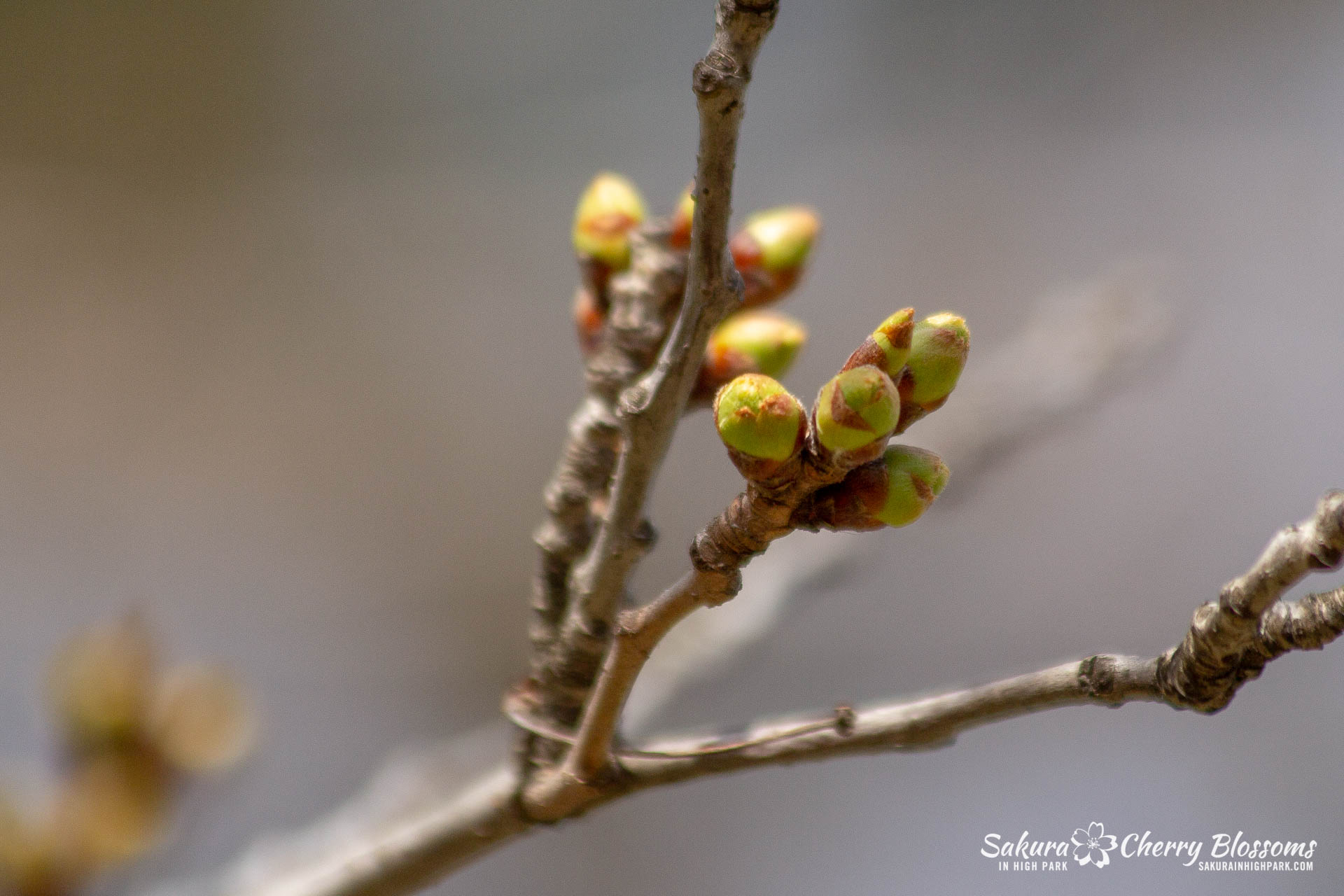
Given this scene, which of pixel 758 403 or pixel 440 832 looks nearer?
pixel 758 403

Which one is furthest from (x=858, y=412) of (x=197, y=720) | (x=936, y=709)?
(x=197, y=720)

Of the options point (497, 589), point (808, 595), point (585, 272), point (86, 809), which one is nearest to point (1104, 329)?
point (808, 595)

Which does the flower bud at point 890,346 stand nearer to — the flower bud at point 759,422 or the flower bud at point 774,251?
the flower bud at point 759,422

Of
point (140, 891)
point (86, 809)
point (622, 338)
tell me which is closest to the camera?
point (622, 338)

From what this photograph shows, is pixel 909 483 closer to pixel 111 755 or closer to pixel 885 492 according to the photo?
pixel 885 492

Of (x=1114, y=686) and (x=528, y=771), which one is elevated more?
(x=1114, y=686)

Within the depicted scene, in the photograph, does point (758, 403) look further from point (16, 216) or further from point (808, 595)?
point (16, 216)

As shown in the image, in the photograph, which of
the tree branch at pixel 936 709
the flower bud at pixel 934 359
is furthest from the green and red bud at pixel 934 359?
the tree branch at pixel 936 709

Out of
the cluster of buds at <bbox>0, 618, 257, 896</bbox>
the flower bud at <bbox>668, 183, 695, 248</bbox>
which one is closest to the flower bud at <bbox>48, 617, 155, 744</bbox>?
the cluster of buds at <bbox>0, 618, 257, 896</bbox>
